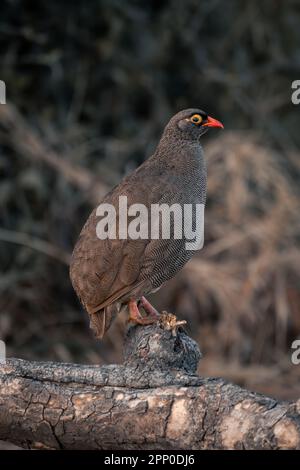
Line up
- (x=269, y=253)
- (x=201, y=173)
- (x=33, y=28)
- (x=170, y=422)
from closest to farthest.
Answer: (x=170, y=422), (x=201, y=173), (x=269, y=253), (x=33, y=28)

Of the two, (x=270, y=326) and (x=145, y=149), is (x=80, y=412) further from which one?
(x=145, y=149)

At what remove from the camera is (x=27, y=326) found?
31.0ft

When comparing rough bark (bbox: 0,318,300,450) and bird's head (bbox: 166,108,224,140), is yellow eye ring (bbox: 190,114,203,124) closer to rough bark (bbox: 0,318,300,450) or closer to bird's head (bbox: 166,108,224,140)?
bird's head (bbox: 166,108,224,140)

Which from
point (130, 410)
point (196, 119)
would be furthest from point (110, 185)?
point (130, 410)

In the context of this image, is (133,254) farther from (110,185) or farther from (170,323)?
(110,185)

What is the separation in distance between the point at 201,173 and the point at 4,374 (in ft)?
6.95

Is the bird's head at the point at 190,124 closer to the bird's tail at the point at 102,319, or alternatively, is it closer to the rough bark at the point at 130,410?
the bird's tail at the point at 102,319

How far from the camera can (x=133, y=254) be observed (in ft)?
17.7

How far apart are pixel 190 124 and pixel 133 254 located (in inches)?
40.4

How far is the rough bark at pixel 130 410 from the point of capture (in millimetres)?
3695

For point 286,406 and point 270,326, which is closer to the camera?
point 286,406

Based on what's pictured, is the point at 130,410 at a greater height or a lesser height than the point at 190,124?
lesser

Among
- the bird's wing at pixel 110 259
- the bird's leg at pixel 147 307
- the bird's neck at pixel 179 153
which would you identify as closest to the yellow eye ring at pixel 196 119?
the bird's neck at pixel 179 153

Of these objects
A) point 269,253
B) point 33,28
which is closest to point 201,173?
point 269,253
